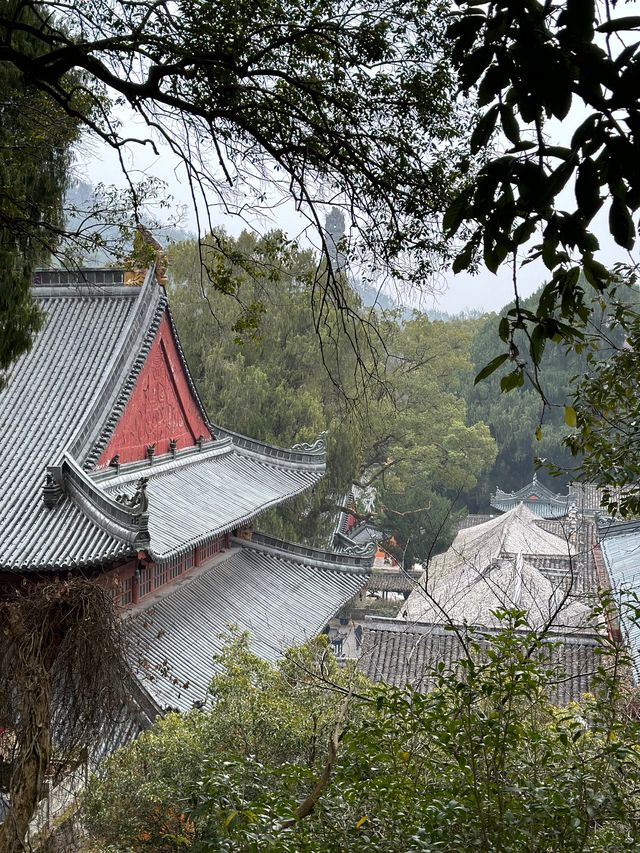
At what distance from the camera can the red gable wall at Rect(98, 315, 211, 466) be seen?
11898mm

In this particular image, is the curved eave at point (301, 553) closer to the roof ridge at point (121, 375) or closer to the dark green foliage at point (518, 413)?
the roof ridge at point (121, 375)

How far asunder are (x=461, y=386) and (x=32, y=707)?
132ft

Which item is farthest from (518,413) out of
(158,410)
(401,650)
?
(158,410)

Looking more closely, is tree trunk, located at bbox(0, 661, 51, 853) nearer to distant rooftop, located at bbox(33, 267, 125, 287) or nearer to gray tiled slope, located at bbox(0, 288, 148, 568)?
gray tiled slope, located at bbox(0, 288, 148, 568)

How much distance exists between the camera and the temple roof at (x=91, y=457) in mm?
9508

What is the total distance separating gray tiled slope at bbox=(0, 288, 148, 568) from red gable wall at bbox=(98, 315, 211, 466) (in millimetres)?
582

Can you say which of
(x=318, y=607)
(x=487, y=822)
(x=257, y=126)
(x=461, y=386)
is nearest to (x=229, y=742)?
(x=487, y=822)

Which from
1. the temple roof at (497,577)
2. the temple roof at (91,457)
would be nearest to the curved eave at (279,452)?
the temple roof at (91,457)

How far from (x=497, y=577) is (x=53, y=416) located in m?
14.1

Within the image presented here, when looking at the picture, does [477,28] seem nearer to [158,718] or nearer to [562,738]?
[562,738]

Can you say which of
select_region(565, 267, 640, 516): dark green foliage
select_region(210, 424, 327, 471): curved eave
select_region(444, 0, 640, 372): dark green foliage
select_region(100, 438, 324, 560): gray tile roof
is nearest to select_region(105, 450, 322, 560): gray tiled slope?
select_region(100, 438, 324, 560): gray tile roof

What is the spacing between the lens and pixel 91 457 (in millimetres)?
10828

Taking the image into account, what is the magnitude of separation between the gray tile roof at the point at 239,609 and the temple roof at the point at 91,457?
1064mm

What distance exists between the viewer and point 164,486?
1256 cm
